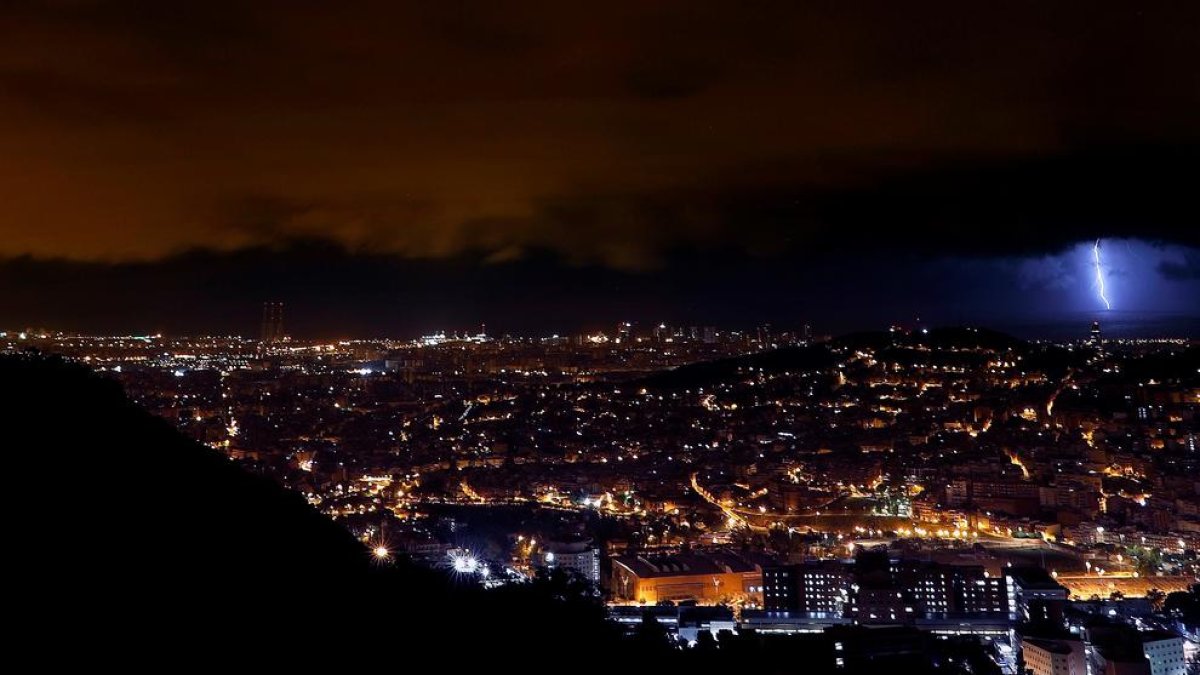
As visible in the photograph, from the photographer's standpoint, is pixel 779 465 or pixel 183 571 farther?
pixel 779 465

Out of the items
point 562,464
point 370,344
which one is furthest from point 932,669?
point 370,344

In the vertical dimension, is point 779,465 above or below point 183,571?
below

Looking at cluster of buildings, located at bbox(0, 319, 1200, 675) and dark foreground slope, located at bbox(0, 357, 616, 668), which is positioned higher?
dark foreground slope, located at bbox(0, 357, 616, 668)

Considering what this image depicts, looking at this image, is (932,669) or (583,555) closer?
(932,669)

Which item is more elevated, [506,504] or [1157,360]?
[1157,360]

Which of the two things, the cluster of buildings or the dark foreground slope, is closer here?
the dark foreground slope

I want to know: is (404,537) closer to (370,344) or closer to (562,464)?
(562,464)

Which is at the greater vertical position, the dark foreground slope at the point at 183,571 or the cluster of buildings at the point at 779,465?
the dark foreground slope at the point at 183,571

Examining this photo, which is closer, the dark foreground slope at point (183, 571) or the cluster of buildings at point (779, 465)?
the dark foreground slope at point (183, 571)
